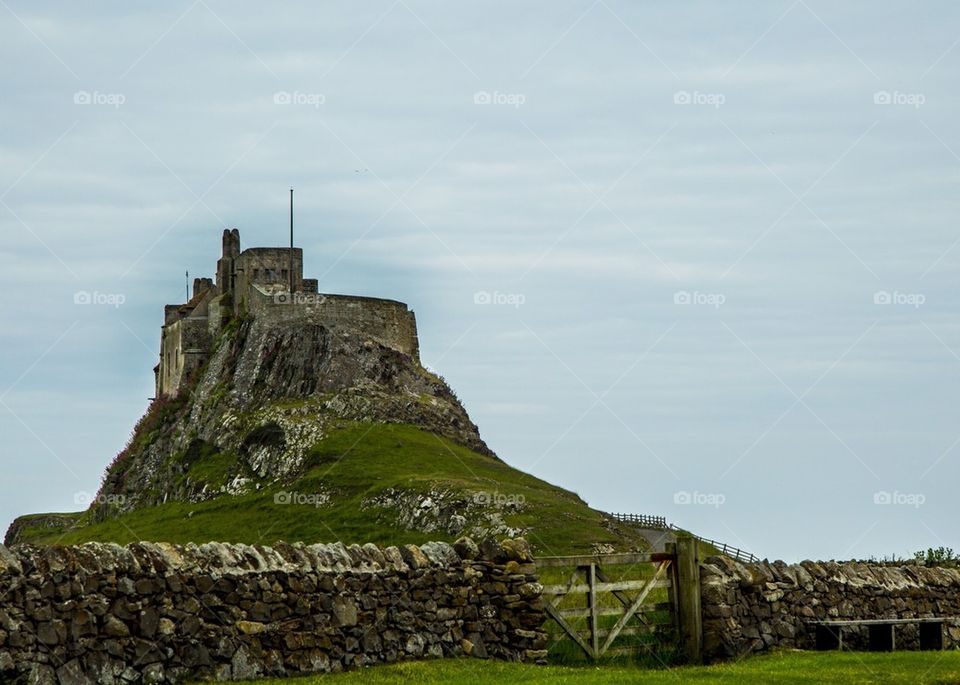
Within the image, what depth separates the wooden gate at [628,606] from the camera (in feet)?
91.0

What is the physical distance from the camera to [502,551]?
2694 centimetres

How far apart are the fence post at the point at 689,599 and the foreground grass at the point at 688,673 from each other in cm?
125

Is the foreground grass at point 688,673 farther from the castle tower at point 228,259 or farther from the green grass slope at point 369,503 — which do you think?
the castle tower at point 228,259

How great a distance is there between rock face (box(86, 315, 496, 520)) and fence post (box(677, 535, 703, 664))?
86.3 metres

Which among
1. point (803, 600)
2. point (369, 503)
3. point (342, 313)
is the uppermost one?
point (342, 313)

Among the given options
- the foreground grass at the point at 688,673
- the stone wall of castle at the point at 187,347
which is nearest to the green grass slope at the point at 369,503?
the stone wall of castle at the point at 187,347

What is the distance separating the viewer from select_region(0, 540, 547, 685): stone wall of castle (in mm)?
21656

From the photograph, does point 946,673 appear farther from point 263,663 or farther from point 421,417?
point 421,417

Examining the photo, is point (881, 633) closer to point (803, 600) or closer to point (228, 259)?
point (803, 600)

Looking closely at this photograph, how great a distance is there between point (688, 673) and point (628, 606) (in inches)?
122

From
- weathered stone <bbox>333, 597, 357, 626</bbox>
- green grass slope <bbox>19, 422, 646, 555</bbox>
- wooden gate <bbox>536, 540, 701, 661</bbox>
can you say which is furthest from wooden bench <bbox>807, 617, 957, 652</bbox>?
green grass slope <bbox>19, 422, 646, 555</bbox>

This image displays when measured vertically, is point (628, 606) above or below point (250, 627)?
above

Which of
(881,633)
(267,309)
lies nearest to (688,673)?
(881,633)

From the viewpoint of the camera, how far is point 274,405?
12344 centimetres
